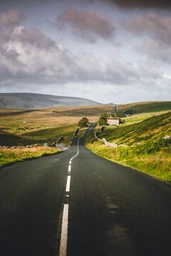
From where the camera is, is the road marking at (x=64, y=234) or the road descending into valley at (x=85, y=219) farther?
the road descending into valley at (x=85, y=219)

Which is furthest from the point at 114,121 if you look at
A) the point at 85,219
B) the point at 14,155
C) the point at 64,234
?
the point at 64,234

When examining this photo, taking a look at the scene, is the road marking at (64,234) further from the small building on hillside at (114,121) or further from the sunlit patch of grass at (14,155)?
the small building on hillside at (114,121)

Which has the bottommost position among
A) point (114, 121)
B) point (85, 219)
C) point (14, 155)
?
point (114, 121)

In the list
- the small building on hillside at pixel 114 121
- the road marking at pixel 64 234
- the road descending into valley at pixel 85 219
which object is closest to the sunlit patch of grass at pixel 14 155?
the road descending into valley at pixel 85 219

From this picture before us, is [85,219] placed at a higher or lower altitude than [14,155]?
higher

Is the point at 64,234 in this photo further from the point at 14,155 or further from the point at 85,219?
the point at 14,155

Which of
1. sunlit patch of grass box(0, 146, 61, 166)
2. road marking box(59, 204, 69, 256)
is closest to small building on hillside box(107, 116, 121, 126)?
sunlit patch of grass box(0, 146, 61, 166)

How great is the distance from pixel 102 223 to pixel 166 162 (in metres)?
10.8

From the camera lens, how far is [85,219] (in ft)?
21.4

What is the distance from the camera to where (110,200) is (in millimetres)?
8469

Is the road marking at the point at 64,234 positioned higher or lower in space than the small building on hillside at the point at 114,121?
higher

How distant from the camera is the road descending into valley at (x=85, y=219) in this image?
194 inches

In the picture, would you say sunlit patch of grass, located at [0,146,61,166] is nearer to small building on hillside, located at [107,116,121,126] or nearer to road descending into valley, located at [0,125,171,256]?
road descending into valley, located at [0,125,171,256]

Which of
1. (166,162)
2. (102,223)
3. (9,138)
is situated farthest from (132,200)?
(9,138)
